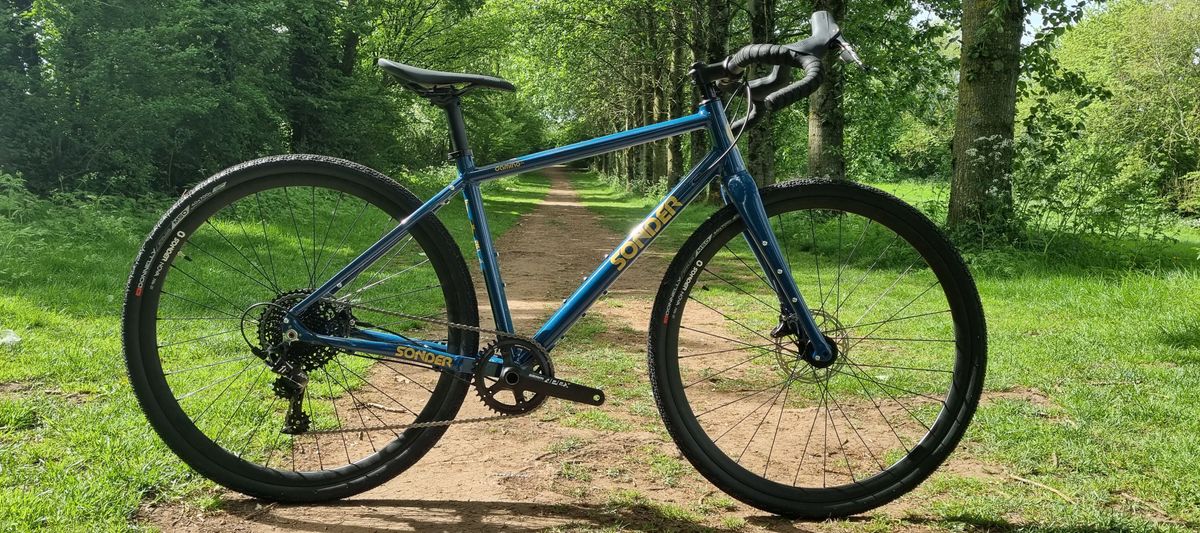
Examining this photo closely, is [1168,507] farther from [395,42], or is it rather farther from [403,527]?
[395,42]

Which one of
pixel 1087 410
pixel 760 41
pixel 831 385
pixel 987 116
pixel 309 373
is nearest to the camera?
pixel 309 373

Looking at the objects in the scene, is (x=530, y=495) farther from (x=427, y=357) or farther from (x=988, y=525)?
(x=988, y=525)

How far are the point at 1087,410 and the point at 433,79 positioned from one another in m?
3.20

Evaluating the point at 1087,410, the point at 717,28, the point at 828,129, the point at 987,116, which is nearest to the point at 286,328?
the point at 1087,410

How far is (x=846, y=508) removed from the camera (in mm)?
2621

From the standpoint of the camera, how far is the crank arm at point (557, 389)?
2.62 m

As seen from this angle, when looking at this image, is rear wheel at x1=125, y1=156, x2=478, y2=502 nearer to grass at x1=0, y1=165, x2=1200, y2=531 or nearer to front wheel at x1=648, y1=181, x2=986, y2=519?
grass at x1=0, y1=165, x2=1200, y2=531

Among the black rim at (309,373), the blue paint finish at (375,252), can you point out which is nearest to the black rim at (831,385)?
the blue paint finish at (375,252)

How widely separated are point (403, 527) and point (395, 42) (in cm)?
2403

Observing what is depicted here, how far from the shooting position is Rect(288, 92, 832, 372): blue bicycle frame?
2646 millimetres

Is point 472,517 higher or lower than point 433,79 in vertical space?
lower

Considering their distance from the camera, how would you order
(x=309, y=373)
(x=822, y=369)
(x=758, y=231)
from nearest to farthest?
(x=758, y=231)
(x=822, y=369)
(x=309, y=373)

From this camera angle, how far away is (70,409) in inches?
135

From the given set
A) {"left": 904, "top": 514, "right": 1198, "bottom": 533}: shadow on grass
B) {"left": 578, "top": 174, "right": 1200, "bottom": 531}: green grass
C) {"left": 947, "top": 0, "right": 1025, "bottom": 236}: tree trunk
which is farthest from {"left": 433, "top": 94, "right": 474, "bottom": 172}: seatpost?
{"left": 947, "top": 0, "right": 1025, "bottom": 236}: tree trunk
